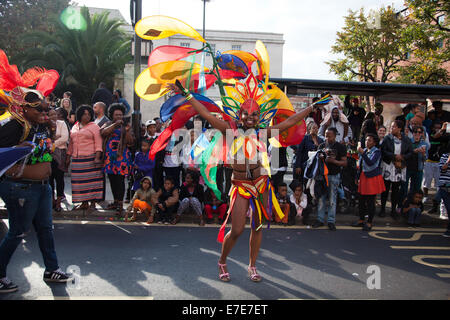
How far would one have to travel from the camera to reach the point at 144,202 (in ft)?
20.4

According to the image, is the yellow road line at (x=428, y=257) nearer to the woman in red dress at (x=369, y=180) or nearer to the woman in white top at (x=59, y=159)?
the woman in red dress at (x=369, y=180)

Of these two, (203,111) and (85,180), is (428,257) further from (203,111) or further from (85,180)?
(85,180)

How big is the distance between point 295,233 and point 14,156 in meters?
4.21

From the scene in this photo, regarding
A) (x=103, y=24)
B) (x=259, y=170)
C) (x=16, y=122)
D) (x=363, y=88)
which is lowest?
(x=259, y=170)

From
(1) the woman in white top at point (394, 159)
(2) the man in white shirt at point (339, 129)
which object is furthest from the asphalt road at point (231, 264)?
(2) the man in white shirt at point (339, 129)

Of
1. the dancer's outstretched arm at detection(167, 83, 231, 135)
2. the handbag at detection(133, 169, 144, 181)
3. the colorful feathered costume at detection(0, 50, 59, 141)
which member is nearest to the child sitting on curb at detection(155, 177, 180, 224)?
the handbag at detection(133, 169, 144, 181)

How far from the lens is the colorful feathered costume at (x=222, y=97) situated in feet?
12.4

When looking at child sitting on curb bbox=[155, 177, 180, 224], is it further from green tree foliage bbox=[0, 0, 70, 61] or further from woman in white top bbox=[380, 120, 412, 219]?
green tree foliage bbox=[0, 0, 70, 61]

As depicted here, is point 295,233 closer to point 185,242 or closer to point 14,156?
point 185,242

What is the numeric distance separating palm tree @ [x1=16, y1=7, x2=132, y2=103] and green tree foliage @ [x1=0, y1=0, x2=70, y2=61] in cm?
399

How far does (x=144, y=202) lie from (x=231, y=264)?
2.48 meters

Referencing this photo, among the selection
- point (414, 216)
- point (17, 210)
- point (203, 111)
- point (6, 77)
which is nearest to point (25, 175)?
point (17, 210)
